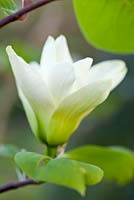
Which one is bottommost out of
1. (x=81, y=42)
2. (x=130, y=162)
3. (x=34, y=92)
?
(x=81, y=42)

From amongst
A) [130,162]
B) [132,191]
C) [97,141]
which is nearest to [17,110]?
→ [97,141]

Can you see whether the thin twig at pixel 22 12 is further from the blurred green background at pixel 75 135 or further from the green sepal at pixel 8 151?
the blurred green background at pixel 75 135

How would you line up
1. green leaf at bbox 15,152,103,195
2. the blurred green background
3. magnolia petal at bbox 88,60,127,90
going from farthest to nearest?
1. the blurred green background
2. magnolia petal at bbox 88,60,127,90
3. green leaf at bbox 15,152,103,195

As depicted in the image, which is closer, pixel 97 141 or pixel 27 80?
pixel 27 80

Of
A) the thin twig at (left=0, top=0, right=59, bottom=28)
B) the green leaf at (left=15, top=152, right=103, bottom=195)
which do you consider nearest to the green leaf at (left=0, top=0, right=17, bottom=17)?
the thin twig at (left=0, top=0, right=59, bottom=28)

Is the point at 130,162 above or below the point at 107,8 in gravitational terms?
below

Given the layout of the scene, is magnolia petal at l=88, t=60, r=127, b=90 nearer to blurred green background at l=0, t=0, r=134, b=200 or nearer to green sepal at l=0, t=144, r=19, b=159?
green sepal at l=0, t=144, r=19, b=159

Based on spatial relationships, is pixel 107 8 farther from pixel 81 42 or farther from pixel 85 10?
pixel 81 42
